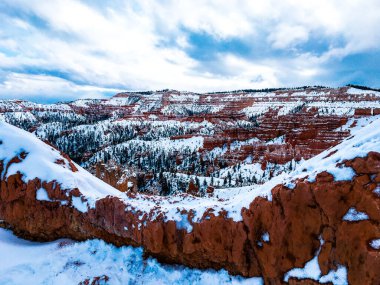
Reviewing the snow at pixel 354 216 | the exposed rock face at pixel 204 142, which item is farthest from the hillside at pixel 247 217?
the exposed rock face at pixel 204 142

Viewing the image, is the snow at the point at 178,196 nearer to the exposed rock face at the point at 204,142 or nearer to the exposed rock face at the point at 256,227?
the exposed rock face at the point at 256,227

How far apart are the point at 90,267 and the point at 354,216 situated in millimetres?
9916

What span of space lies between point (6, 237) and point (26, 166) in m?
3.82

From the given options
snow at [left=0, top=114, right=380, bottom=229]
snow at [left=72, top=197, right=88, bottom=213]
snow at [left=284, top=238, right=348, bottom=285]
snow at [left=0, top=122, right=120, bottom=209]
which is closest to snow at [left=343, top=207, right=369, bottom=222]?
snow at [left=0, top=114, right=380, bottom=229]

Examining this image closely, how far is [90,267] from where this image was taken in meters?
10.4

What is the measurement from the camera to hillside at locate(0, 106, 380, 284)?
24.3 ft

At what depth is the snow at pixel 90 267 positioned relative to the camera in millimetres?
9656

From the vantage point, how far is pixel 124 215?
11.8m

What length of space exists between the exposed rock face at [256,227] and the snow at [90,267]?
1.39ft

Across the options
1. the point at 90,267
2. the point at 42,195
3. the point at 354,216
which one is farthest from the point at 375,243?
the point at 42,195

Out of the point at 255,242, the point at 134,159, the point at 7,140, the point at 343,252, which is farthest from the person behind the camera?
the point at 134,159

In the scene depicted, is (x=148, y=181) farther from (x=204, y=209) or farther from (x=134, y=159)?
(x=204, y=209)

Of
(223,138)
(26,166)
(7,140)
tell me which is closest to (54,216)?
(26,166)

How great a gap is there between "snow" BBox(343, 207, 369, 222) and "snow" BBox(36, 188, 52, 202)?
44.2 feet
